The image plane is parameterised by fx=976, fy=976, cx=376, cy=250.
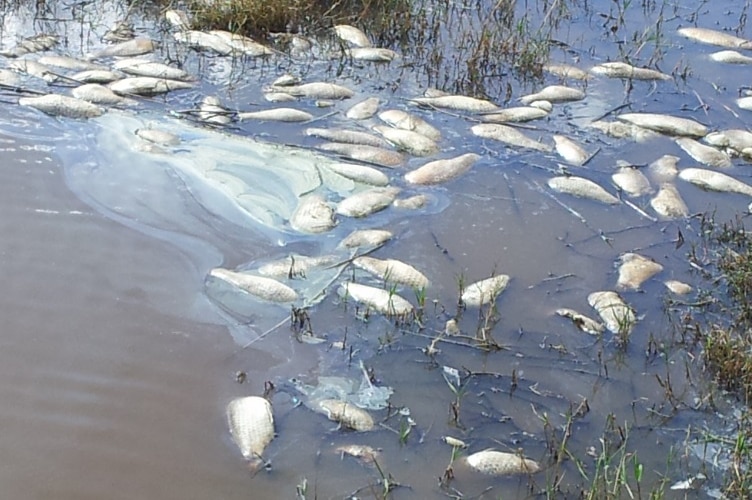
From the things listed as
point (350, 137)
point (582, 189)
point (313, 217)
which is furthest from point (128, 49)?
point (582, 189)

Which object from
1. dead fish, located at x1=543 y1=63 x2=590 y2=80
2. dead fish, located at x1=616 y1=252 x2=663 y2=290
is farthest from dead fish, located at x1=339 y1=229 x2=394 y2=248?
dead fish, located at x1=543 y1=63 x2=590 y2=80

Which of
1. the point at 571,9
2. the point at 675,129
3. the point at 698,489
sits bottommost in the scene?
the point at 698,489

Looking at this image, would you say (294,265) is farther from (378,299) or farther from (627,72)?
(627,72)

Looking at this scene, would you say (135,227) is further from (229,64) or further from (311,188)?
(229,64)

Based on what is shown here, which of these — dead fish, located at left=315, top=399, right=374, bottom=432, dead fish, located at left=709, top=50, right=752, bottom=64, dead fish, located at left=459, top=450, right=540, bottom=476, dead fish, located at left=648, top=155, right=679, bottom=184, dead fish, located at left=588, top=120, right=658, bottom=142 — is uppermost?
dead fish, located at left=709, top=50, right=752, bottom=64

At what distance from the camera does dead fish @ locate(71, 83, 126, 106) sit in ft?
19.1

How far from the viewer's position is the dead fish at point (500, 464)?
11.2 feet

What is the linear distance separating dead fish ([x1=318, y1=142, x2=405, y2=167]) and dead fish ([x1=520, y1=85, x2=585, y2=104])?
4.10ft

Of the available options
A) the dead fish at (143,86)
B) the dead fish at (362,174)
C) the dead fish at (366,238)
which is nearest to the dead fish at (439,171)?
the dead fish at (362,174)

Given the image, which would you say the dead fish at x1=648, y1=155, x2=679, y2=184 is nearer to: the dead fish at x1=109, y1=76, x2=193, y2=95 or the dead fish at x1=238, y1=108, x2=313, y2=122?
the dead fish at x1=238, y1=108, x2=313, y2=122

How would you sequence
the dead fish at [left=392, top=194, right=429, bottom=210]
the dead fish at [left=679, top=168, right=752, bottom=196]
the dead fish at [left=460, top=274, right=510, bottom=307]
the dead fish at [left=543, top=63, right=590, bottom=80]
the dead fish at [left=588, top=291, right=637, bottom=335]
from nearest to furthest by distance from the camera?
the dead fish at [left=588, top=291, right=637, bottom=335] → the dead fish at [left=460, top=274, right=510, bottom=307] → the dead fish at [left=392, top=194, right=429, bottom=210] → the dead fish at [left=679, top=168, right=752, bottom=196] → the dead fish at [left=543, top=63, right=590, bottom=80]

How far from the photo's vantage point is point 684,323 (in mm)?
4258

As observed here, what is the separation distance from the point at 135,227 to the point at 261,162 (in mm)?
949

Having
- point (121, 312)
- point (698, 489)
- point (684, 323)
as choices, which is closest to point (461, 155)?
point (684, 323)
